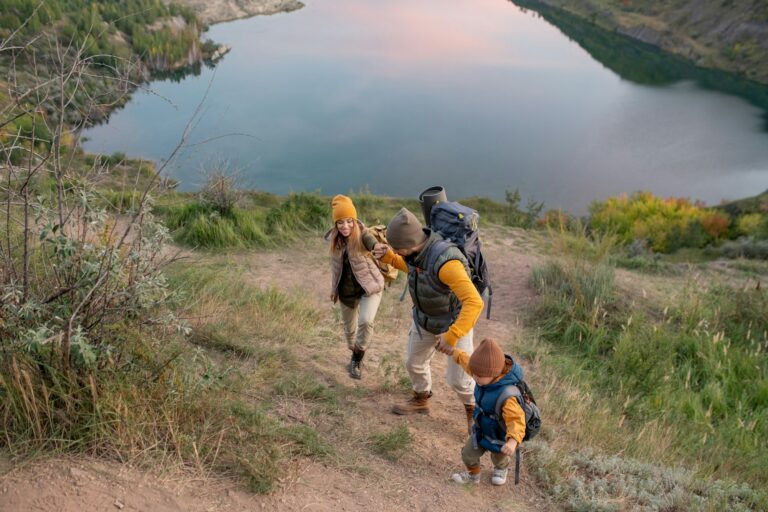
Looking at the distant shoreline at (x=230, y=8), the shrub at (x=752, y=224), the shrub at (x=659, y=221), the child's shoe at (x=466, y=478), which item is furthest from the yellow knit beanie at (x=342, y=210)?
the distant shoreline at (x=230, y=8)

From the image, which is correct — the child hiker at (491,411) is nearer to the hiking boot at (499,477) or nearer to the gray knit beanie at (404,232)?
the hiking boot at (499,477)

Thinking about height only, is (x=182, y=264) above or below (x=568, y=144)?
above

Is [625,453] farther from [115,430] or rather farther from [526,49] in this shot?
[526,49]

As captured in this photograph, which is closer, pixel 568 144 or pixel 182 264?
pixel 182 264

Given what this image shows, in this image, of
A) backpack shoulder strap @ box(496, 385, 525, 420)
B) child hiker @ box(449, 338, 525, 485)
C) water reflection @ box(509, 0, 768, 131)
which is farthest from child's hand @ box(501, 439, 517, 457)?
water reflection @ box(509, 0, 768, 131)

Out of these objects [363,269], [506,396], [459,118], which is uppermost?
[363,269]

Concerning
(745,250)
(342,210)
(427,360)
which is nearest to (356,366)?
(427,360)

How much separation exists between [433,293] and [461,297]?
0.29m

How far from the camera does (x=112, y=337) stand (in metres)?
3.26

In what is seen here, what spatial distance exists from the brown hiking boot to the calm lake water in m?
15.5

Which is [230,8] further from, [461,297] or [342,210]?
[461,297]

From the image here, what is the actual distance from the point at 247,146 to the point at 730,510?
82.6ft

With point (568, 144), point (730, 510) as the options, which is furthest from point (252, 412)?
point (568, 144)

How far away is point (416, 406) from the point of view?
4.52m
